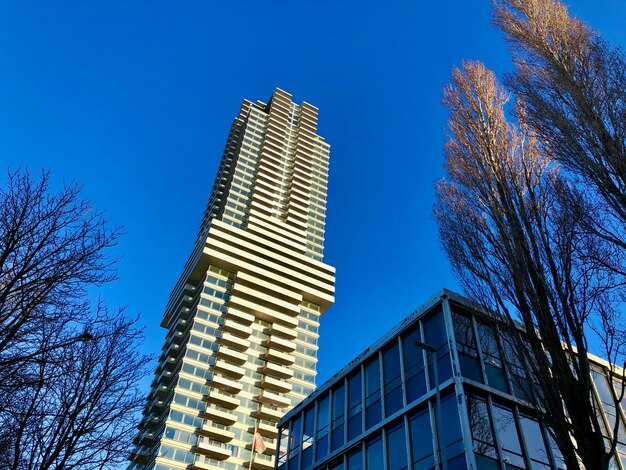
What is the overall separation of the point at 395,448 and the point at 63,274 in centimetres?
1092

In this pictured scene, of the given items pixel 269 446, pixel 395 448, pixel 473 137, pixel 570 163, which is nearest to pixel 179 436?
pixel 269 446

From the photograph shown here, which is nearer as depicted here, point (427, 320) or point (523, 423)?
point (523, 423)

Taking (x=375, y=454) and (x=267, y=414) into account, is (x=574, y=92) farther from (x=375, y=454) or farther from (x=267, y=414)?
(x=267, y=414)

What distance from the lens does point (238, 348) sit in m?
55.2

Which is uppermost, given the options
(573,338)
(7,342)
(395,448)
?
(573,338)

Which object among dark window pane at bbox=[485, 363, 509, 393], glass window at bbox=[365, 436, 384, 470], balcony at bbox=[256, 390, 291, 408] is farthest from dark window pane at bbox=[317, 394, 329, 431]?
balcony at bbox=[256, 390, 291, 408]

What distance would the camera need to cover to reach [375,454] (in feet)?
52.4

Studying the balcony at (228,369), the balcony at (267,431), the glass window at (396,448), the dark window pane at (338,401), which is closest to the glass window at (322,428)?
the dark window pane at (338,401)

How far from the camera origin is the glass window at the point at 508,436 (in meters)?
Answer: 13.2

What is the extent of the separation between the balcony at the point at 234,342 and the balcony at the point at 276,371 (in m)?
3.29

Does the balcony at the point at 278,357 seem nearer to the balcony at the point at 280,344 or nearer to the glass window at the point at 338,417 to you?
the balcony at the point at 280,344

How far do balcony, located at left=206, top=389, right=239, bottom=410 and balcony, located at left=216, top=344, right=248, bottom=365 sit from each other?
3.90m

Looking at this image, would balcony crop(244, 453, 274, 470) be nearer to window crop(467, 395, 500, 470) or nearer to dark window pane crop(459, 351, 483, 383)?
dark window pane crop(459, 351, 483, 383)

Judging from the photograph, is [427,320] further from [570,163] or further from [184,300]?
[184,300]
